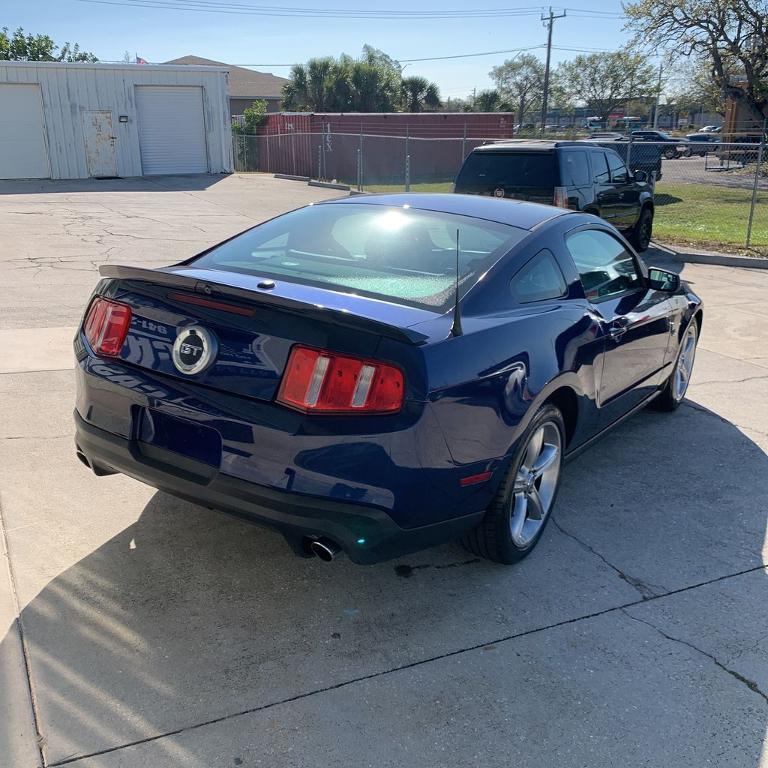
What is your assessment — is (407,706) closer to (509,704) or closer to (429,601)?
(509,704)

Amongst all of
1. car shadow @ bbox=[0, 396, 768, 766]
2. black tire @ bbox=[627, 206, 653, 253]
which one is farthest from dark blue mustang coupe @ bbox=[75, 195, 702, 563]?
black tire @ bbox=[627, 206, 653, 253]

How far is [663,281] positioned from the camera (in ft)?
15.9

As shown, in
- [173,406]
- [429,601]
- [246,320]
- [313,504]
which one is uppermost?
[246,320]

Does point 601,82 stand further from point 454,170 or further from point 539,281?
point 539,281

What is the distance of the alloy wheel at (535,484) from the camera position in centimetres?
345

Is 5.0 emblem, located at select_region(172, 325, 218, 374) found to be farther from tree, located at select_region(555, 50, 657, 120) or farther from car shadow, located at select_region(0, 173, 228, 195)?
tree, located at select_region(555, 50, 657, 120)

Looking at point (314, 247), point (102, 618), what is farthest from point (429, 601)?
point (314, 247)

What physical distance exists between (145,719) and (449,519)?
4.14 feet

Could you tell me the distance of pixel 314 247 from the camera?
383 cm

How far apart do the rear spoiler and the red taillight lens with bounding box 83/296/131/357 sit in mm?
192

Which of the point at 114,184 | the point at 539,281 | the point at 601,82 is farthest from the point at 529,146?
the point at 601,82

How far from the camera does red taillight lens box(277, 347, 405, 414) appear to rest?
269cm

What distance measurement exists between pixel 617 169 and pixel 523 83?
79106 millimetres

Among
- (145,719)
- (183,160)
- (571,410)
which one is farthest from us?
(183,160)
